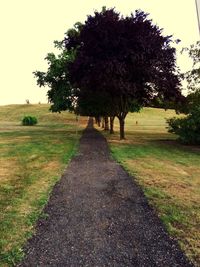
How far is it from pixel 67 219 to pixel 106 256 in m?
2.48

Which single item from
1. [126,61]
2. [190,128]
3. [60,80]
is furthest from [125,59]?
[60,80]

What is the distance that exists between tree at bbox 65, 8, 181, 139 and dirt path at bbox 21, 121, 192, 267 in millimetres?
16249

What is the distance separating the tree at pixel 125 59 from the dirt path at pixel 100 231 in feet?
53.3

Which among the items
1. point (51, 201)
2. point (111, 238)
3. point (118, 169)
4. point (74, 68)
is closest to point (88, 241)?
point (111, 238)

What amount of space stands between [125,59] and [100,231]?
22.6 m

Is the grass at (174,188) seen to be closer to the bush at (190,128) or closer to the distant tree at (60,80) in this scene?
the bush at (190,128)

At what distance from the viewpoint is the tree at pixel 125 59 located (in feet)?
92.8

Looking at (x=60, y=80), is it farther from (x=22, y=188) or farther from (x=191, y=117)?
(x=22, y=188)

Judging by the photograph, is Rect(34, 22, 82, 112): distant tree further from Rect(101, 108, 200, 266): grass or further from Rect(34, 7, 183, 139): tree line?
Rect(101, 108, 200, 266): grass

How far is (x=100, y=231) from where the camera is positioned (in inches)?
333

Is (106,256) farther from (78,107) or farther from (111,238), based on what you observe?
(78,107)

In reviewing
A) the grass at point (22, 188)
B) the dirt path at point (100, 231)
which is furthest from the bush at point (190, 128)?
the dirt path at point (100, 231)

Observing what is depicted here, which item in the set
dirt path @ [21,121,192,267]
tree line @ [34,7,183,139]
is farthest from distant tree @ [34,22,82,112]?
dirt path @ [21,121,192,267]

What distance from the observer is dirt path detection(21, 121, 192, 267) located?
6.97 m
